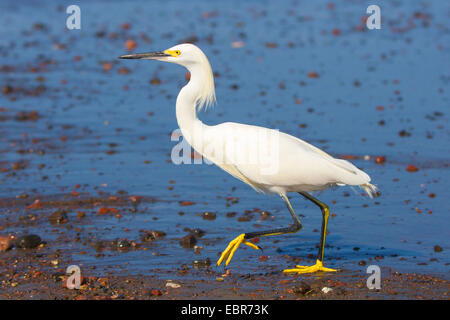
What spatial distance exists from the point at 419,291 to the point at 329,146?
435 centimetres

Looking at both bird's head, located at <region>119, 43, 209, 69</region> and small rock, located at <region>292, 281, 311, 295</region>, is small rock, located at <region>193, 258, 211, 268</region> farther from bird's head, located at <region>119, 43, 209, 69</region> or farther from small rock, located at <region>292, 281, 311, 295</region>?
bird's head, located at <region>119, 43, 209, 69</region>

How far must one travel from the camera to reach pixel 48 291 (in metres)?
6.00

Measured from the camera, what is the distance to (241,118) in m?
11.4

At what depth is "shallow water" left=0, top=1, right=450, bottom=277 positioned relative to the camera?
24.1 ft

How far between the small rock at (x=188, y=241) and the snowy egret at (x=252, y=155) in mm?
575

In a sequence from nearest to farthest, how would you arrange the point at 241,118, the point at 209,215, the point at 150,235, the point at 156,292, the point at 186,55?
the point at 156,292, the point at 186,55, the point at 150,235, the point at 209,215, the point at 241,118

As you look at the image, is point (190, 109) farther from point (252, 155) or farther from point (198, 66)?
point (252, 155)

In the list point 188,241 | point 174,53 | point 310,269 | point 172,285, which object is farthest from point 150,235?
point 174,53

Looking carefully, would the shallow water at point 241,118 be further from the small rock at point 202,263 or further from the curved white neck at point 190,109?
the curved white neck at point 190,109

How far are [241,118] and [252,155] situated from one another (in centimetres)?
491

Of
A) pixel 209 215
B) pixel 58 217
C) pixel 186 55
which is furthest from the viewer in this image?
pixel 209 215

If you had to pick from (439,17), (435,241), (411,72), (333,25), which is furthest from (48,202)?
(439,17)
